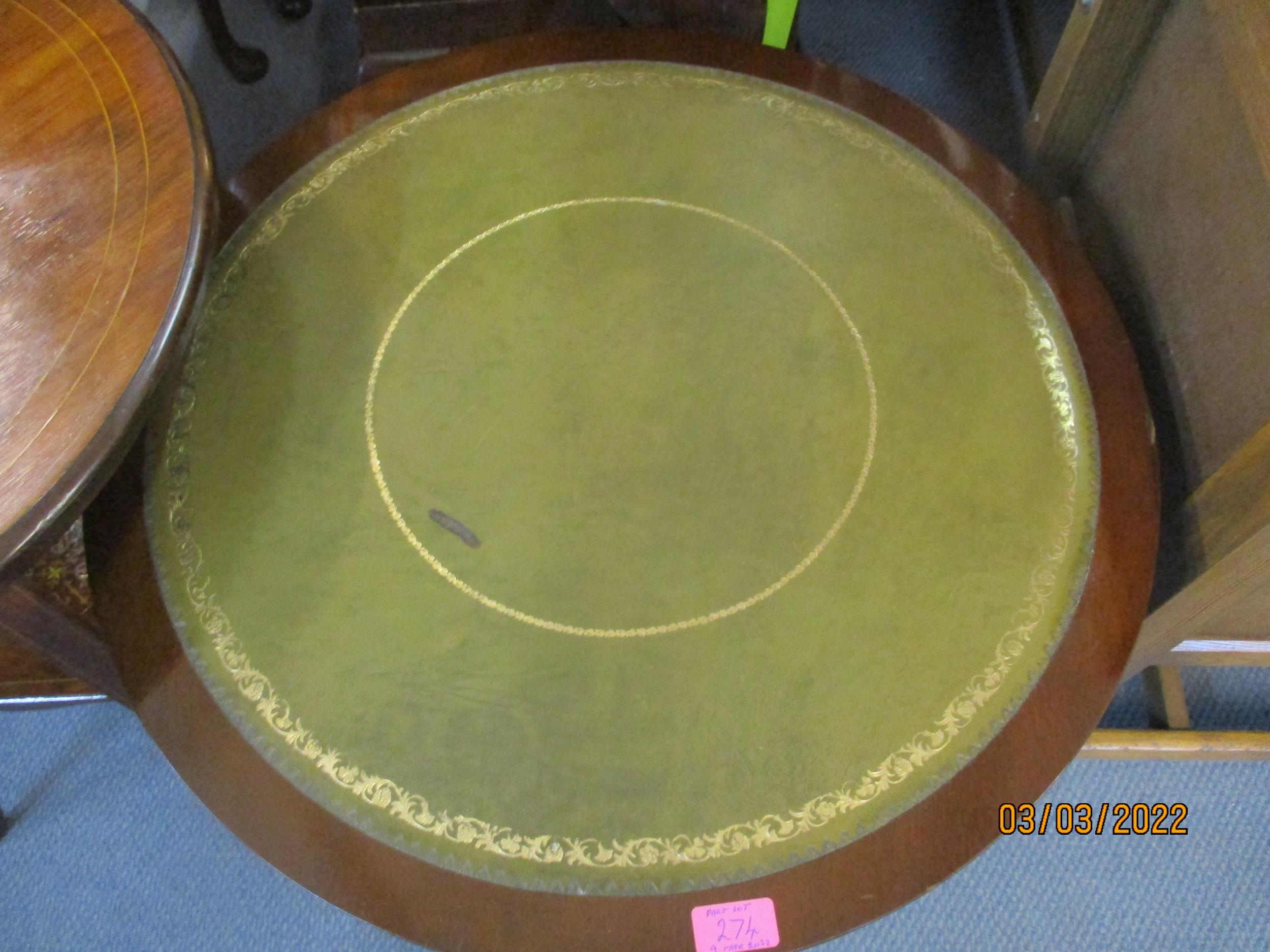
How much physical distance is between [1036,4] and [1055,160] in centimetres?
51

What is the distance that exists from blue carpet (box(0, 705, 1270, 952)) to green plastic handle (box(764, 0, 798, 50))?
88 cm

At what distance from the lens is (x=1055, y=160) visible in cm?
103

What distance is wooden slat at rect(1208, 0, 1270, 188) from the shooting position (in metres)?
0.63

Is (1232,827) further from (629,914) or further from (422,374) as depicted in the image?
(422,374)

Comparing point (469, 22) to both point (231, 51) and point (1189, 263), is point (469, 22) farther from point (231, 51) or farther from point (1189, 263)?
point (1189, 263)

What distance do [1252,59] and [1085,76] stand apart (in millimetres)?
301

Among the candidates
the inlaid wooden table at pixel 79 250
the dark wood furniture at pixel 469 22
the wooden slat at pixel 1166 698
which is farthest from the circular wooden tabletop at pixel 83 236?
the wooden slat at pixel 1166 698

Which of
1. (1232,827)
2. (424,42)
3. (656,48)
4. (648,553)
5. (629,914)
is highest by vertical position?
(656,48)

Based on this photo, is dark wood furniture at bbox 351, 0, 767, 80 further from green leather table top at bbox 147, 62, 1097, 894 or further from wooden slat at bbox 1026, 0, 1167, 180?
wooden slat at bbox 1026, 0, 1167, 180

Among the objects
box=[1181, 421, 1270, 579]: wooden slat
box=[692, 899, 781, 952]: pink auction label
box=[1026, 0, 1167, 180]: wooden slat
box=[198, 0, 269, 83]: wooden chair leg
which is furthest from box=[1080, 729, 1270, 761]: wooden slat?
box=[198, 0, 269, 83]: wooden chair leg

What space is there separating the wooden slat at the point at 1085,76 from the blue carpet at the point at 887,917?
2.25 feet

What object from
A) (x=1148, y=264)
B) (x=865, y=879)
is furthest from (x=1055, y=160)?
(x=865, y=879)

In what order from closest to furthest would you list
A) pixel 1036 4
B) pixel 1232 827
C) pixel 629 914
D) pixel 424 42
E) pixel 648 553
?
pixel 629 914 < pixel 648 553 < pixel 1232 827 < pixel 424 42 < pixel 1036 4

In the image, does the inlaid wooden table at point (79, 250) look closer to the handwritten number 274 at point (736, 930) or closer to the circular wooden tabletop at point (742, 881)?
the circular wooden tabletop at point (742, 881)
